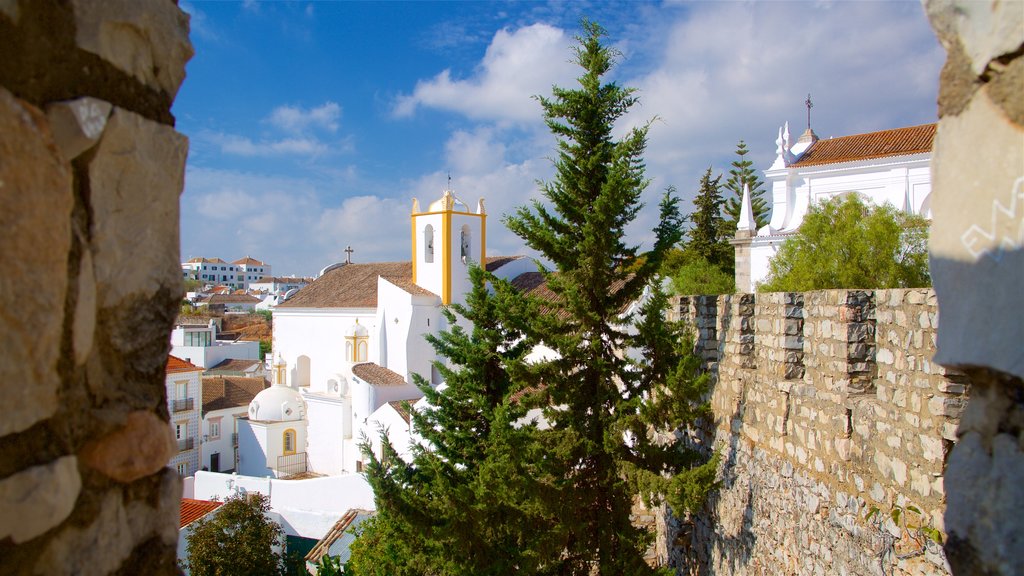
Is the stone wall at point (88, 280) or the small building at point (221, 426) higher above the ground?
the stone wall at point (88, 280)

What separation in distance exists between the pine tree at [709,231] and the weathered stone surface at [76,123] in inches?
1108

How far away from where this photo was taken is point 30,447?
1448 mm

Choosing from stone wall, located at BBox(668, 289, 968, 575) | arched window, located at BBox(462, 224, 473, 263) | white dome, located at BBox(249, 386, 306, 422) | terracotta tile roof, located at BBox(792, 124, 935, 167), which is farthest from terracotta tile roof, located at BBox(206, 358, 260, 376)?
stone wall, located at BBox(668, 289, 968, 575)

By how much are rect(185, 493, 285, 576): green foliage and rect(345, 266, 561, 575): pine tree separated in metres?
5.59

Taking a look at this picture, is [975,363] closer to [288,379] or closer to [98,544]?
[98,544]

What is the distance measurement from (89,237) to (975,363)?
1977 mm

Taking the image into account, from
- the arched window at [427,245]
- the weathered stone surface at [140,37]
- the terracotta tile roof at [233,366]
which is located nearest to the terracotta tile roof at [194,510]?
the arched window at [427,245]

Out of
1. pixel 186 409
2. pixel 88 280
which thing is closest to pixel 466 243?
pixel 186 409

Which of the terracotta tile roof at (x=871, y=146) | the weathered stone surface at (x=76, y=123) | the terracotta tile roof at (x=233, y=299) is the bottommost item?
the terracotta tile roof at (x=233, y=299)

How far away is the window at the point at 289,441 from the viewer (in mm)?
27719

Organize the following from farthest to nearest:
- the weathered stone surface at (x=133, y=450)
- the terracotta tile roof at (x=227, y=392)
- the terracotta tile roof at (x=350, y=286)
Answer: the terracotta tile roof at (x=350, y=286), the terracotta tile roof at (x=227, y=392), the weathered stone surface at (x=133, y=450)

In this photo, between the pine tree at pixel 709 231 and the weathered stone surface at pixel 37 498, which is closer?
the weathered stone surface at pixel 37 498

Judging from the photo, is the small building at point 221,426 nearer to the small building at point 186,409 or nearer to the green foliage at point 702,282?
the small building at point 186,409

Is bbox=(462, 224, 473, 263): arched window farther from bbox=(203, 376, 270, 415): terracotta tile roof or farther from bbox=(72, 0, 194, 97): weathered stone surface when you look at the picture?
bbox=(72, 0, 194, 97): weathered stone surface
